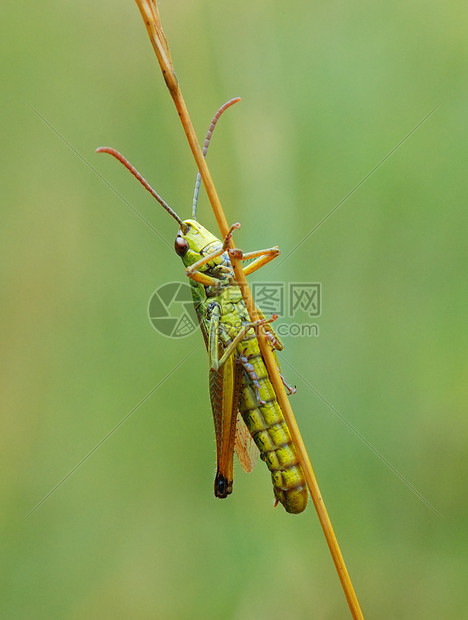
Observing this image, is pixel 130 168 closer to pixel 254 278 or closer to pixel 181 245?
pixel 181 245

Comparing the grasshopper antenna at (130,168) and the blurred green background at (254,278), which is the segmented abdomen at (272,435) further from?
the grasshopper antenna at (130,168)

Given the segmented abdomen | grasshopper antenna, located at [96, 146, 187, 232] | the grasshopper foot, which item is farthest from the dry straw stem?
the grasshopper foot

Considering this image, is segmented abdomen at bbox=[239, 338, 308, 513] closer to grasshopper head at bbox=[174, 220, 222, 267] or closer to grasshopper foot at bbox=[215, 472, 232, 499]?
grasshopper foot at bbox=[215, 472, 232, 499]

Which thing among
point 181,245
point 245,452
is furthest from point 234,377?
point 181,245

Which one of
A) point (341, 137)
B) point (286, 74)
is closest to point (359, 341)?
point (341, 137)

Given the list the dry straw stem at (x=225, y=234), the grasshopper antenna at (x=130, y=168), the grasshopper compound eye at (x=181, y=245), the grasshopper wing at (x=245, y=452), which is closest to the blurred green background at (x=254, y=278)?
the grasshopper wing at (x=245, y=452)

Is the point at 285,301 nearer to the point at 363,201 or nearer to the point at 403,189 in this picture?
the point at 363,201
